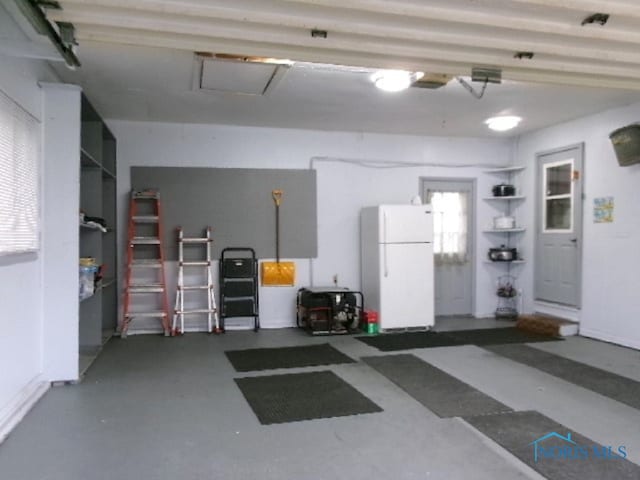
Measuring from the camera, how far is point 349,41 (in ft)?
8.68

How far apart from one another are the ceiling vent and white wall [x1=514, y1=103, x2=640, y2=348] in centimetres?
401

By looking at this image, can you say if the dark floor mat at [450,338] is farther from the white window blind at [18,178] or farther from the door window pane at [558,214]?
the white window blind at [18,178]

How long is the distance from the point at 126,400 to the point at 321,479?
192cm

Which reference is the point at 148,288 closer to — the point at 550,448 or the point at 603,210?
the point at 550,448

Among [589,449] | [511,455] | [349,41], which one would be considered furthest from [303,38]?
[589,449]

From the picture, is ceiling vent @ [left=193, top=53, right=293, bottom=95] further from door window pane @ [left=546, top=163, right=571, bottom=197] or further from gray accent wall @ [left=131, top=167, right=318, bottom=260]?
door window pane @ [left=546, top=163, right=571, bottom=197]

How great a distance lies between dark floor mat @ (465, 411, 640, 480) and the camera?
8.79 ft

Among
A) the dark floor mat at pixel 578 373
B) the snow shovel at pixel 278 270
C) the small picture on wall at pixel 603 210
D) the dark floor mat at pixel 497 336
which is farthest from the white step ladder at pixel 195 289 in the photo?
the small picture on wall at pixel 603 210

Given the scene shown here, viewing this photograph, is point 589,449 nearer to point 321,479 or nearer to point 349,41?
point 321,479

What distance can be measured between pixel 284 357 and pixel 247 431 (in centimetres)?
199

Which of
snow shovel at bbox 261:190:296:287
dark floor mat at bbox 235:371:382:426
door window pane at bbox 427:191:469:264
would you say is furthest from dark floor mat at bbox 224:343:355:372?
door window pane at bbox 427:191:469:264

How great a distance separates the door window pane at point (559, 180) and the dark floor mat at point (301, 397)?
167 inches

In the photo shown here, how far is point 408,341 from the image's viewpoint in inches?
239

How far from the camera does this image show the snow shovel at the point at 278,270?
691 centimetres
